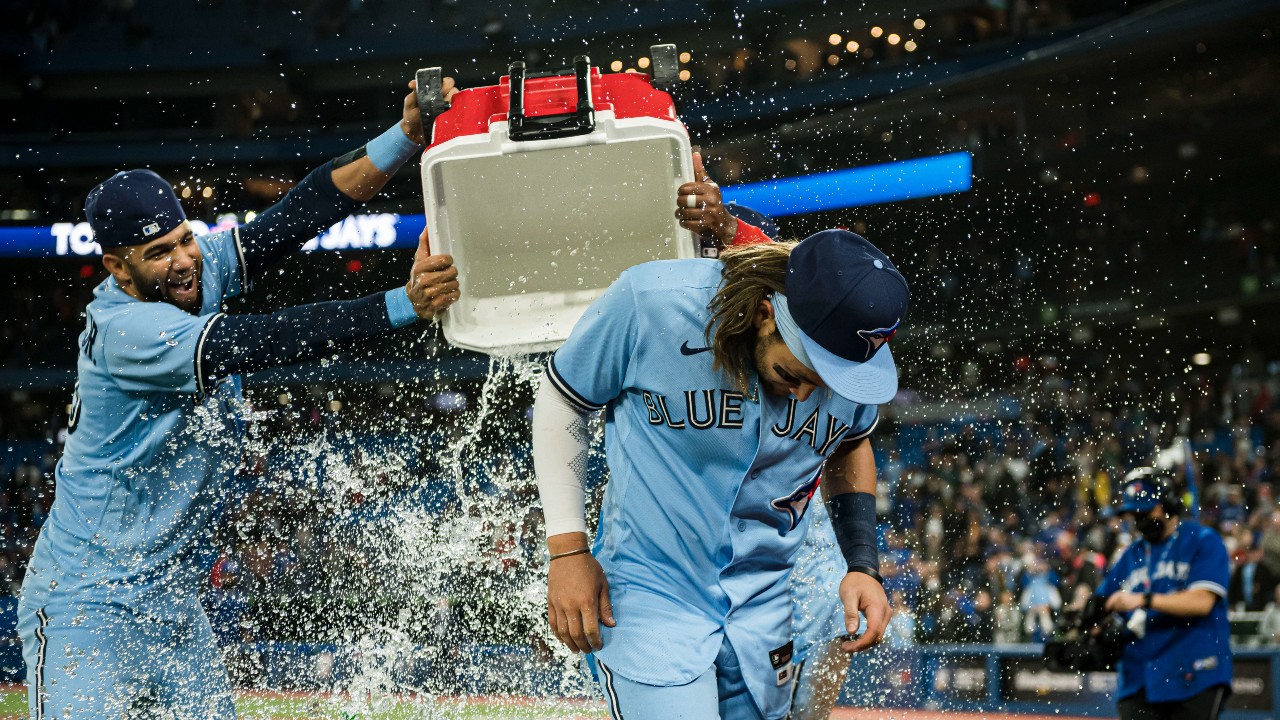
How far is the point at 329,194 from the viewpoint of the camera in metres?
3.78

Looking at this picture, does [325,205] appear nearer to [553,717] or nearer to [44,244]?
[553,717]

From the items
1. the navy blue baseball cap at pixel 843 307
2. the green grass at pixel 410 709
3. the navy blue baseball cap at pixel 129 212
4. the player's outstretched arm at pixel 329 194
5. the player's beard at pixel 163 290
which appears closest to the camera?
the navy blue baseball cap at pixel 843 307

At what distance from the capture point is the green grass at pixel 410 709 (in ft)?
20.3

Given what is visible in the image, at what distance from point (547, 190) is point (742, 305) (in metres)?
1.35

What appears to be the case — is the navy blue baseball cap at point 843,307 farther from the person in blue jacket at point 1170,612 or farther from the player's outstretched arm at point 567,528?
the person in blue jacket at point 1170,612

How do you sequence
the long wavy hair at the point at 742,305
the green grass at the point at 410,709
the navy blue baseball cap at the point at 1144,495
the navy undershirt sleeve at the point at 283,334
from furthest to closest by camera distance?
1. the green grass at the point at 410,709
2. the navy blue baseball cap at the point at 1144,495
3. the navy undershirt sleeve at the point at 283,334
4. the long wavy hair at the point at 742,305

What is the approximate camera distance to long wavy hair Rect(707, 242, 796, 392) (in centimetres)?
219

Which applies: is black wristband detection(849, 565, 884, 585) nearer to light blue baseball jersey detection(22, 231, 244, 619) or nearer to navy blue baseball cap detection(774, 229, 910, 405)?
navy blue baseball cap detection(774, 229, 910, 405)

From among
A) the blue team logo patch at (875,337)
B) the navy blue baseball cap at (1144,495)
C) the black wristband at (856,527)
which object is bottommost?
the navy blue baseball cap at (1144,495)

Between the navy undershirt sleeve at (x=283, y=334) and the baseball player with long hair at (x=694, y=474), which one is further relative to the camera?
the navy undershirt sleeve at (x=283, y=334)

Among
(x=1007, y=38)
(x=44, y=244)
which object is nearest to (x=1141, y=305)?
(x=1007, y=38)

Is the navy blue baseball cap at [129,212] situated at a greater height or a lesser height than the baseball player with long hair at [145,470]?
greater

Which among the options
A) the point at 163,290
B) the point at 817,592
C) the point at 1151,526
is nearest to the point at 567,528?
the point at 817,592

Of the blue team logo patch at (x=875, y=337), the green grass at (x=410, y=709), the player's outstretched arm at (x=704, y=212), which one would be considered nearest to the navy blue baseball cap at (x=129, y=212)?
the player's outstretched arm at (x=704, y=212)
